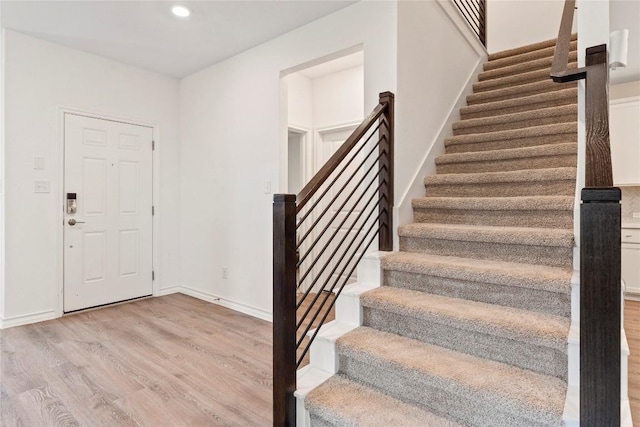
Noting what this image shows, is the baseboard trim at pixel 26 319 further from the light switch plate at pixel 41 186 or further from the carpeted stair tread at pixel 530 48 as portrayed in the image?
the carpeted stair tread at pixel 530 48

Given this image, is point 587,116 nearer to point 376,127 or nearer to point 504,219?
point 504,219

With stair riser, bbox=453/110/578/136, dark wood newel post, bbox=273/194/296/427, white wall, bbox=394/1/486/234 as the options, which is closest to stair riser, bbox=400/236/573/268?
white wall, bbox=394/1/486/234

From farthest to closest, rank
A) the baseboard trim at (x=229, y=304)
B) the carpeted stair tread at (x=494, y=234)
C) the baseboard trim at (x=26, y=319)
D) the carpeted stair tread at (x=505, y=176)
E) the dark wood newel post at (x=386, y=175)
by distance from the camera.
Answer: the baseboard trim at (x=229, y=304) → the baseboard trim at (x=26, y=319) → the dark wood newel post at (x=386, y=175) → the carpeted stair tread at (x=505, y=176) → the carpeted stair tread at (x=494, y=234)

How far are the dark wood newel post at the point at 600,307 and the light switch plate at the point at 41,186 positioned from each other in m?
4.09

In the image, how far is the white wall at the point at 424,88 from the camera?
2.62 metres

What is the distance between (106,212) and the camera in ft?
12.6

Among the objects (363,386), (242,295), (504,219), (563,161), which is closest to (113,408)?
(363,386)

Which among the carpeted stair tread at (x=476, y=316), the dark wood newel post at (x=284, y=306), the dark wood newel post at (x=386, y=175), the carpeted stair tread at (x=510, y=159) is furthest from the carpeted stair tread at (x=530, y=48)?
the dark wood newel post at (x=284, y=306)

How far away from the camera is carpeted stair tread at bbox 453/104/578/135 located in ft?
9.20

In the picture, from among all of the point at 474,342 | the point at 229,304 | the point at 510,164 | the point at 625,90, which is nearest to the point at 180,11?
the point at 229,304

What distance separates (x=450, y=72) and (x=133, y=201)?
3581 mm

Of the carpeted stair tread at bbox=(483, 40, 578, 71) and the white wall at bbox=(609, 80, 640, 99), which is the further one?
the white wall at bbox=(609, 80, 640, 99)

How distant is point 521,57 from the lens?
3.88 m

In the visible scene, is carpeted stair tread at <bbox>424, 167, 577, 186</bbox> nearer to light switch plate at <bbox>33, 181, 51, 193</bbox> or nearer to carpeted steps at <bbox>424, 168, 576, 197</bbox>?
carpeted steps at <bbox>424, 168, 576, 197</bbox>
